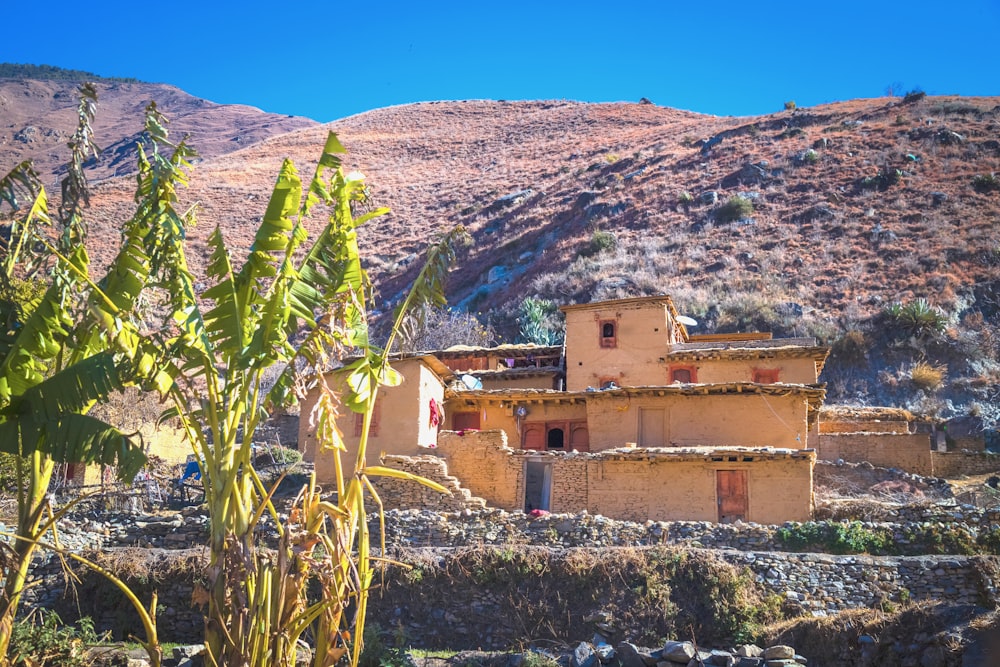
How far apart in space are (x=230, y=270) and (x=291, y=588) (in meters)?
3.52

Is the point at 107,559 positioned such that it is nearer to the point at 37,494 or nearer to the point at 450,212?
the point at 37,494

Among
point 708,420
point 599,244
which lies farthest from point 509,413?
point 599,244

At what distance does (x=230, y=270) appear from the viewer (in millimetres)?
9867

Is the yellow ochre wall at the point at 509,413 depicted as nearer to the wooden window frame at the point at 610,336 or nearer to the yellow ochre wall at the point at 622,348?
the yellow ochre wall at the point at 622,348

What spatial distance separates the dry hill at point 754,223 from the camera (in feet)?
136

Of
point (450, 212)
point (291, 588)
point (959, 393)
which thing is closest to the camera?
point (291, 588)

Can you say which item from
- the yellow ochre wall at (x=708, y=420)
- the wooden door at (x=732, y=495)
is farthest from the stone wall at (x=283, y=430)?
the wooden door at (x=732, y=495)

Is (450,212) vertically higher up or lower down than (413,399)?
higher up

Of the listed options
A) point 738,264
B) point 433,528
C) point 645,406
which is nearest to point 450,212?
point 738,264

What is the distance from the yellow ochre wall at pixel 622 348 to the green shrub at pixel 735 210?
30514 mm

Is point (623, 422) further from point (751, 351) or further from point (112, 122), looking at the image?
point (112, 122)

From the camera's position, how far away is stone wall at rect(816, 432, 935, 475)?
28.3m

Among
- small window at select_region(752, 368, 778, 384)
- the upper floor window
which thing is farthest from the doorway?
small window at select_region(752, 368, 778, 384)

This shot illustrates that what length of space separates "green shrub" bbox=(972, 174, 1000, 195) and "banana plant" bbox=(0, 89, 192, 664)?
2219 inches
